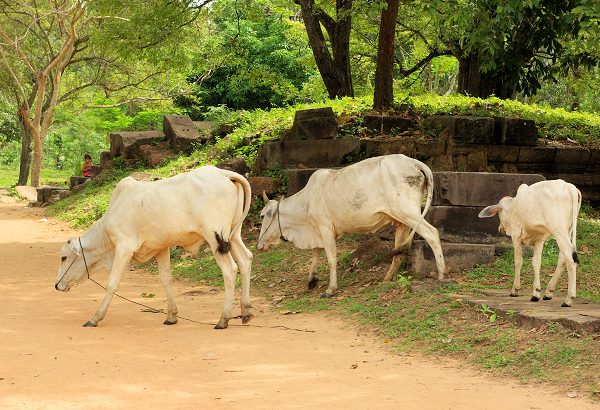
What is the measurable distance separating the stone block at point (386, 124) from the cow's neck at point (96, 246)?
6.91 metres

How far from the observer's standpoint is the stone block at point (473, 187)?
35.4 ft

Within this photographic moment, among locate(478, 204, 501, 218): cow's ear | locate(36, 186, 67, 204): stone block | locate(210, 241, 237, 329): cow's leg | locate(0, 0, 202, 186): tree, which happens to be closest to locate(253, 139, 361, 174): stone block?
locate(478, 204, 501, 218): cow's ear

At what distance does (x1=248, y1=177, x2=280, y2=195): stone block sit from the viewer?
1455 cm

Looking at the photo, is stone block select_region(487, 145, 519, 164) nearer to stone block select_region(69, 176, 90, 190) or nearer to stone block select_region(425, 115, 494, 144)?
stone block select_region(425, 115, 494, 144)

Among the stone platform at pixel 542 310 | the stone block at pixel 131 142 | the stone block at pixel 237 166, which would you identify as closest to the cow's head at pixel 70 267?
the stone platform at pixel 542 310

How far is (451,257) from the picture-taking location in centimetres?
1030

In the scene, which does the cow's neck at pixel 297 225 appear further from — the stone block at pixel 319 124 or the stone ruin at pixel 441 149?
the stone block at pixel 319 124

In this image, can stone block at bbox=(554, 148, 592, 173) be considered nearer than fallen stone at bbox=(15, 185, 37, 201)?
Yes

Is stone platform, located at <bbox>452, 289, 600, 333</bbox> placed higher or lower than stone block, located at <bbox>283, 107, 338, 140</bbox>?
lower

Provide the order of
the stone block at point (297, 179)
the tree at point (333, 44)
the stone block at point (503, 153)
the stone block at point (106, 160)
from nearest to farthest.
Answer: the stone block at point (297, 179) → the stone block at point (503, 153) → the tree at point (333, 44) → the stone block at point (106, 160)

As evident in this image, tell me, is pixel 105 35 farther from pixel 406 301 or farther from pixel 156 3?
pixel 406 301

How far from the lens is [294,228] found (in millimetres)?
10836

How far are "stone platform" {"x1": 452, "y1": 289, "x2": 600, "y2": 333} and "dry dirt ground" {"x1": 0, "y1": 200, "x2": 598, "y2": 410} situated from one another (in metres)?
0.89

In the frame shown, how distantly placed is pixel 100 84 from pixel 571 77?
15862mm
